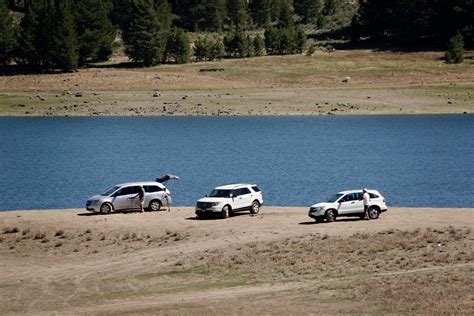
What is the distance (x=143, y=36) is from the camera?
539 feet

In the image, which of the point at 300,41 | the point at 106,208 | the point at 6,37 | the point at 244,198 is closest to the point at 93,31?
the point at 6,37

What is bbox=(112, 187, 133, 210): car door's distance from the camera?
186 ft

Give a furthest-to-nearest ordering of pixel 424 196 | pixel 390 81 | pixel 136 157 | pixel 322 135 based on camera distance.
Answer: pixel 390 81
pixel 322 135
pixel 136 157
pixel 424 196

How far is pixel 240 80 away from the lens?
150000 mm

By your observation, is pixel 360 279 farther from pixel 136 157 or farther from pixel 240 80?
pixel 240 80

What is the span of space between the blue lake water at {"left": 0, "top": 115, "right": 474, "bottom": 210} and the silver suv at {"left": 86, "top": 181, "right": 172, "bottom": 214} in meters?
7.21

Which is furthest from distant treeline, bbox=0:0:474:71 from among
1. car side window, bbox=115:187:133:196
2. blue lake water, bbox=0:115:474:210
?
car side window, bbox=115:187:133:196

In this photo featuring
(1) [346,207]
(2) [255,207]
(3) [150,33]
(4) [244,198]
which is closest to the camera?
(1) [346,207]

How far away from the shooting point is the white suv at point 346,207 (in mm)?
51188

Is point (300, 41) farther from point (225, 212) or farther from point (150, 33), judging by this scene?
point (225, 212)

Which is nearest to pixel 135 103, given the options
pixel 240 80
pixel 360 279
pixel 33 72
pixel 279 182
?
pixel 240 80

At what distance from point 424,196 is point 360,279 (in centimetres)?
2881

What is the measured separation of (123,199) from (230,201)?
6.46 meters

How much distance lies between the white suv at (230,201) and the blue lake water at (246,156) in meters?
7.97
